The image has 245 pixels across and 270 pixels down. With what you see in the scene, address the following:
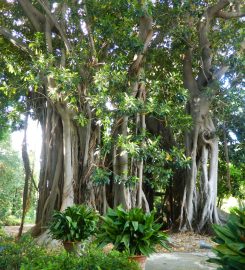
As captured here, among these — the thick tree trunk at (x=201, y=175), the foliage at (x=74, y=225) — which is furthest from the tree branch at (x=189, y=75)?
the foliage at (x=74, y=225)

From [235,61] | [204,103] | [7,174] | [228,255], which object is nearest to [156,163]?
[204,103]

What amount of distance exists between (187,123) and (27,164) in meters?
3.59

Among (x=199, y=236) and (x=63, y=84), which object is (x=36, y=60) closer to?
(x=63, y=84)

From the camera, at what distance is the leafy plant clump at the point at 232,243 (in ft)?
6.77

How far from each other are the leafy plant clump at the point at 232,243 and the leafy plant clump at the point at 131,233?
155 centimetres

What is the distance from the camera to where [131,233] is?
3812 mm

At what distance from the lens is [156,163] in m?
7.25

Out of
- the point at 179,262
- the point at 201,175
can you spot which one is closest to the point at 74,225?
the point at 179,262

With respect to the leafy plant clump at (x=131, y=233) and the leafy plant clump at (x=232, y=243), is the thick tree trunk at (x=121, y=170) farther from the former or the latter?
the leafy plant clump at (x=232, y=243)

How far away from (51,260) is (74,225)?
1.54 meters

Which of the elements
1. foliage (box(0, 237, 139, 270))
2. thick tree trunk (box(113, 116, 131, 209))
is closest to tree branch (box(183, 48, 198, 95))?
thick tree trunk (box(113, 116, 131, 209))

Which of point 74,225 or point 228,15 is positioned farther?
point 228,15

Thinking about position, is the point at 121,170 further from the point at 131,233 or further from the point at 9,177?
the point at 9,177

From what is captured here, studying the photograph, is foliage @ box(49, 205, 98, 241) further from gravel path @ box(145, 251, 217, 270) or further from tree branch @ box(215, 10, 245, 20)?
tree branch @ box(215, 10, 245, 20)
